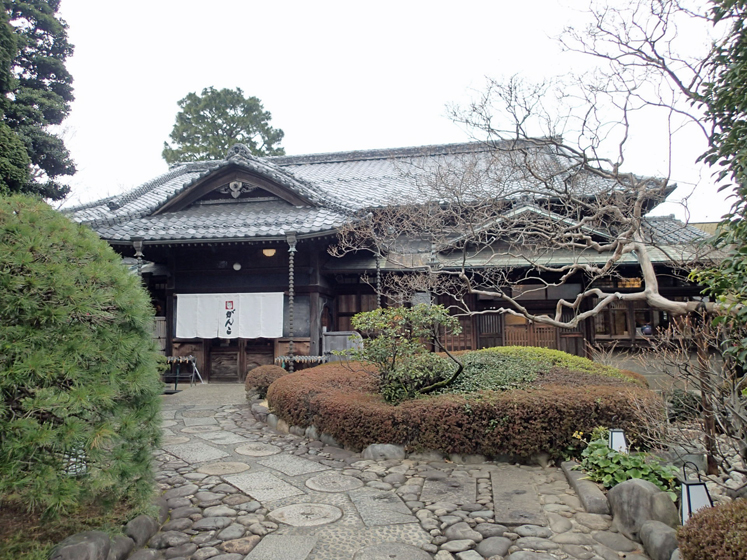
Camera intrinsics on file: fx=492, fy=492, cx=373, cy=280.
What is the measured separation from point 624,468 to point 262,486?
3.67 meters

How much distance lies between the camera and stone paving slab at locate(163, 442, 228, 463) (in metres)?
6.33

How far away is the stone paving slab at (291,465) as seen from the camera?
19.1ft

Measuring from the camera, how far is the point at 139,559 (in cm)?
363

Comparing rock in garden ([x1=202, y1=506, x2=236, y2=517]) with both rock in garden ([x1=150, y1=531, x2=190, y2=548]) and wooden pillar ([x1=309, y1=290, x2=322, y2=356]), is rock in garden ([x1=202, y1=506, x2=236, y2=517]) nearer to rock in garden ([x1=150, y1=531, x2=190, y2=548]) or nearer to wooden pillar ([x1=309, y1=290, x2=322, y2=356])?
rock in garden ([x1=150, y1=531, x2=190, y2=548])

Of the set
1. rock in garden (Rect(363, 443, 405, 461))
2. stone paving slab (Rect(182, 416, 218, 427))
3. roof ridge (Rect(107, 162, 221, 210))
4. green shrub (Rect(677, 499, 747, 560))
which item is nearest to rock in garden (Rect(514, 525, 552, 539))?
green shrub (Rect(677, 499, 747, 560))

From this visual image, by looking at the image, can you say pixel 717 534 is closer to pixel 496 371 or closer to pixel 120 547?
pixel 120 547

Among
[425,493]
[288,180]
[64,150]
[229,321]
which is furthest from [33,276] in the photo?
[64,150]

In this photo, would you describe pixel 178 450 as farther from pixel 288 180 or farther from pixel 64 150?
pixel 64 150

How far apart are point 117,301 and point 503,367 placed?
6.52m

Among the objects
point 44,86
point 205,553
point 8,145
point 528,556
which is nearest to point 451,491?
point 528,556

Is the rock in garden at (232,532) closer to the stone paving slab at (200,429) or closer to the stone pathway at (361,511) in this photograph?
the stone pathway at (361,511)

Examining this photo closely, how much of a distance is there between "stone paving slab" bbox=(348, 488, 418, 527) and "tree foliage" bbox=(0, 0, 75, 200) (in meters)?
13.5

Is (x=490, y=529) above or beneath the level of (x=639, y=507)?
beneath

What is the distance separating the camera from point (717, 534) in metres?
2.96
